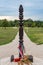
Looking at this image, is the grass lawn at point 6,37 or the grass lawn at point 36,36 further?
the grass lawn at point 36,36

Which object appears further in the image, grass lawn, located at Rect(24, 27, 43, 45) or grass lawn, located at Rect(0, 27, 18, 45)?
grass lawn, located at Rect(24, 27, 43, 45)

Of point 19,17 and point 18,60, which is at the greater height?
point 19,17

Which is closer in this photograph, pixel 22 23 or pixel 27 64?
pixel 27 64

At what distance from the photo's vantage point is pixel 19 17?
312cm

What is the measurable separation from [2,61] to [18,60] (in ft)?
1.08

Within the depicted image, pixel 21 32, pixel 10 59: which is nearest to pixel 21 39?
pixel 21 32

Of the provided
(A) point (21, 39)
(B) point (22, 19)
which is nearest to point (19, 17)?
(B) point (22, 19)

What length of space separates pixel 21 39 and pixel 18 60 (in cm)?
32

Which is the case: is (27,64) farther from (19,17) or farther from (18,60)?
(19,17)

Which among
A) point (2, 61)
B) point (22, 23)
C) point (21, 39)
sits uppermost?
point (22, 23)

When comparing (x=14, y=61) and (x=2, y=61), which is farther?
(x=2, y=61)

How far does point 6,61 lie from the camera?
127 inches

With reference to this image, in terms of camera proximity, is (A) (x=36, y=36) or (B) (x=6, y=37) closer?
(B) (x=6, y=37)

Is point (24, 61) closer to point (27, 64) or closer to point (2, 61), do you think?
point (27, 64)
